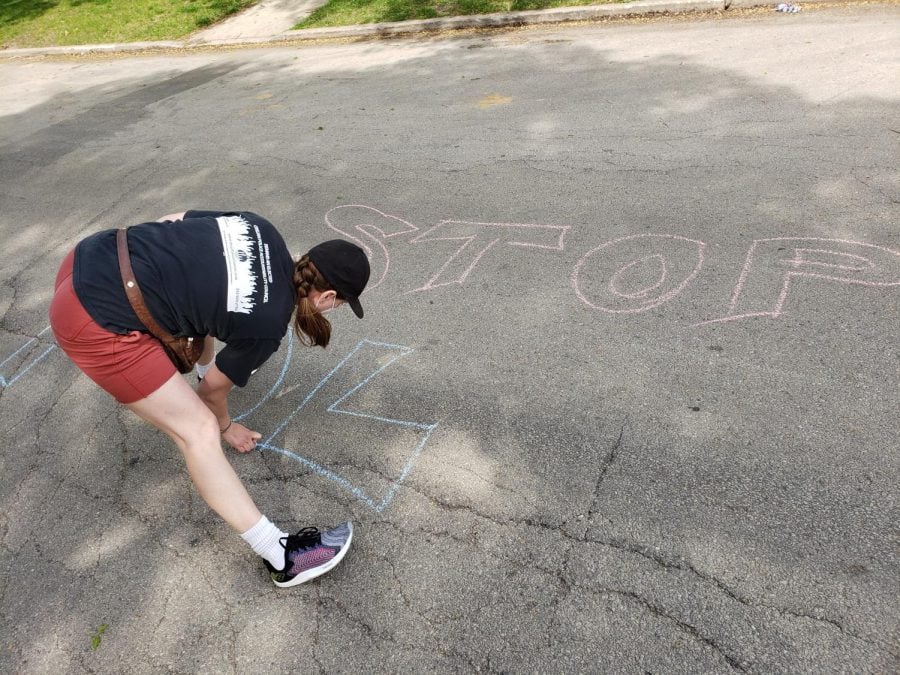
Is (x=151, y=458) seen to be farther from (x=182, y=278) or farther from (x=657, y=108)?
(x=657, y=108)

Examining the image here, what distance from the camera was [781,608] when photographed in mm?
2152

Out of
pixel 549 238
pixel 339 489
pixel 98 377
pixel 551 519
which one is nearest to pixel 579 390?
pixel 551 519

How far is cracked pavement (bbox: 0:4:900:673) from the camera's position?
2.26m

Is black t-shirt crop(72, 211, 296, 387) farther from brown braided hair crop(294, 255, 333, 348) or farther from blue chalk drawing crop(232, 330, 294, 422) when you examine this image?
blue chalk drawing crop(232, 330, 294, 422)

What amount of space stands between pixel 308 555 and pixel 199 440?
599 mm

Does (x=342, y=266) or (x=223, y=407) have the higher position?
(x=342, y=266)

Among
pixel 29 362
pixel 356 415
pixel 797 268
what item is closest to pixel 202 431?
pixel 356 415

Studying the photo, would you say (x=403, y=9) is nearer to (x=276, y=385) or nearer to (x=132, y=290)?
(x=276, y=385)

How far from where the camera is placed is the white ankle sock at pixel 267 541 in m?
2.40

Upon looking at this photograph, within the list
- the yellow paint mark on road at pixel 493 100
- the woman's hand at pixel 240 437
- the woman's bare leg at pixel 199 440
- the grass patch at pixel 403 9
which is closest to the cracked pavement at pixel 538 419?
the woman's hand at pixel 240 437

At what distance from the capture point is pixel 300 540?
98.4 inches

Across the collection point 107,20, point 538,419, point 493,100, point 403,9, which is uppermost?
point 107,20

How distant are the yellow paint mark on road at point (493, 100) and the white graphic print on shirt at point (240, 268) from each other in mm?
4967

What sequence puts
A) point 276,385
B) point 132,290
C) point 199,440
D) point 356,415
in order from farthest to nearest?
point 276,385 < point 356,415 < point 199,440 < point 132,290
